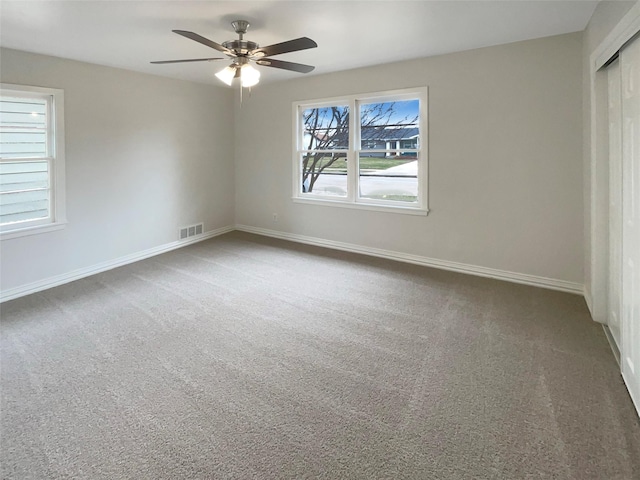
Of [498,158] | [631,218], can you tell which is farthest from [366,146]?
[631,218]

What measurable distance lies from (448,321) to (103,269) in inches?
162

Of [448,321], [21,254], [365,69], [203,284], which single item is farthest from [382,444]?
[365,69]

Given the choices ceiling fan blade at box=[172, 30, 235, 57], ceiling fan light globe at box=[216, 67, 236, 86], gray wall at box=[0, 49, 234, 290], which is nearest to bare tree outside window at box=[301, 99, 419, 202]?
gray wall at box=[0, 49, 234, 290]

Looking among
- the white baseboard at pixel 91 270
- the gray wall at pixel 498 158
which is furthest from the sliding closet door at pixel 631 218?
the white baseboard at pixel 91 270

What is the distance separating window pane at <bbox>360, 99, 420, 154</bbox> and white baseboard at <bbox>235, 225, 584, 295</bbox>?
54.4 inches

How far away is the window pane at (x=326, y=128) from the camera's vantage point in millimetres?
5426

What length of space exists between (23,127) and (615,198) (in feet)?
17.9

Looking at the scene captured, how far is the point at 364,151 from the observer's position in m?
5.21

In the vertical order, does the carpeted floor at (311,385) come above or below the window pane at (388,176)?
below

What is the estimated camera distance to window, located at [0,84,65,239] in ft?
12.6

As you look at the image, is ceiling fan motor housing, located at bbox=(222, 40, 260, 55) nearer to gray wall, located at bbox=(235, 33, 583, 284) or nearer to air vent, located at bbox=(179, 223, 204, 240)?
gray wall, located at bbox=(235, 33, 583, 284)

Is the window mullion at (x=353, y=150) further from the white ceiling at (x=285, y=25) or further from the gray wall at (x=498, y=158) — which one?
the white ceiling at (x=285, y=25)

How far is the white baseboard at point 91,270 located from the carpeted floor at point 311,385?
0.17 m

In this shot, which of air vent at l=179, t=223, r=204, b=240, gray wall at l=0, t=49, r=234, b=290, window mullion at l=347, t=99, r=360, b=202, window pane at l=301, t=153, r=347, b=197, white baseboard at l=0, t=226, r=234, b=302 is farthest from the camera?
air vent at l=179, t=223, r=204, b=240
